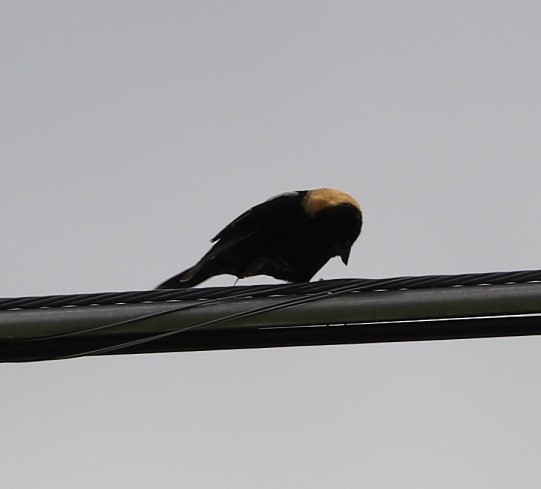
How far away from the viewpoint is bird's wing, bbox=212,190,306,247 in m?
5.26

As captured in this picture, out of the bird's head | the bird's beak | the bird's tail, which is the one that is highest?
the bird's head

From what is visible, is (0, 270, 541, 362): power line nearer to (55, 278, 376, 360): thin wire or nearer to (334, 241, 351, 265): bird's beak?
(55, 278, 376, 360): thin wire

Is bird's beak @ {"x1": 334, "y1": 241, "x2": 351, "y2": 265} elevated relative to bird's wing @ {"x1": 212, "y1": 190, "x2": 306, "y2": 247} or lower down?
lower down

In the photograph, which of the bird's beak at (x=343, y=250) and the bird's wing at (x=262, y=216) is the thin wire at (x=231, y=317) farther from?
the bird's beak at (x=343, y=250)

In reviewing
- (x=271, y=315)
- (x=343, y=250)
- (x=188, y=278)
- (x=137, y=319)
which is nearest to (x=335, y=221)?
(x=343, y=250)

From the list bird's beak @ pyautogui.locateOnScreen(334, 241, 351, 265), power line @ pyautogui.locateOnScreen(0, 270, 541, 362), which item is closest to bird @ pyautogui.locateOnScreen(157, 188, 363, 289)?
bird's beak @ pyautogui.locateOnScreen(334, 241, 351, 265)

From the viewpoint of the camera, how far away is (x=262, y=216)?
5453 mm

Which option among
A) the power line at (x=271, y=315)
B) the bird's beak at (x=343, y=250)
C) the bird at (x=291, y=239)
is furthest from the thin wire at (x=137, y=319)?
the bird's beak at (x=343, y=250)

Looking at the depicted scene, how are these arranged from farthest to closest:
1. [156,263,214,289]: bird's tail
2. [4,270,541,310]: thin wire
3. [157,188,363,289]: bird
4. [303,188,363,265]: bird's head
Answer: [303,188,363,265]: bird's head
[157,188,363,289]: bird
[156,263,214,289]: bird's tail
[4,270,541,310]: thin wire

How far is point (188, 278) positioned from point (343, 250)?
798mm

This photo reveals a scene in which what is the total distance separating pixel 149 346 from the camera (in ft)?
10.6

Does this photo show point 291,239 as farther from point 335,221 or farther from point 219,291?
point 219,291

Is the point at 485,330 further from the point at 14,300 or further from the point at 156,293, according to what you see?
the point at 14,300

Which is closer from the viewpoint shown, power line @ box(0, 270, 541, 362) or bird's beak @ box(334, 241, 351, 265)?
power line @ box(0, 270, 541, 362)
